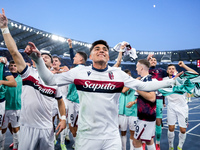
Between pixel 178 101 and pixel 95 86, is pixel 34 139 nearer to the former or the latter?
pixel 95 86

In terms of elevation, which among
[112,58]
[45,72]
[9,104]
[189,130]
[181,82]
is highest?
[112,58]

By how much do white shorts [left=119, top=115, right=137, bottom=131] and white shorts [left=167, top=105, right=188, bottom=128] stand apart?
1.29 m

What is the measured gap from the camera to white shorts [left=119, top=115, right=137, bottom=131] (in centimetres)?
481

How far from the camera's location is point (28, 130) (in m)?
2.67

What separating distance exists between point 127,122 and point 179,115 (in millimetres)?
1749

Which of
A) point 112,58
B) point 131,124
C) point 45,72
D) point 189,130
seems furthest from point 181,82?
point 112,58

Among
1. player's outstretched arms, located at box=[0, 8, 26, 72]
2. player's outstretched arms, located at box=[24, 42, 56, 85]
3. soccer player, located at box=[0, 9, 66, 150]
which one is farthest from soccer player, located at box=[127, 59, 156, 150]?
player's outstretched arms, located at box=[0, 8, 26, 72]

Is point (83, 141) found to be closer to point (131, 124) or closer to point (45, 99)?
point (45, 99)

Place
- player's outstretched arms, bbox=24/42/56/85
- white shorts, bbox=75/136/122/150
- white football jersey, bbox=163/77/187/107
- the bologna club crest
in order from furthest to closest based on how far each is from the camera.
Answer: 1. white football jersey, bbox=163/77/187/107
2. the bologna club crest
3. white shorts, bbox=75/136/122/150
4. player's outstretched arms, bbox=24/42/56/85

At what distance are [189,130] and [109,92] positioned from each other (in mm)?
6931

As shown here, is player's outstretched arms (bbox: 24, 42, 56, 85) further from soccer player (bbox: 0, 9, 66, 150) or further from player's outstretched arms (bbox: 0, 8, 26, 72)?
soccer player (bbox: 0, 9, 66, 150)

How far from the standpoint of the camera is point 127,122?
4934mm

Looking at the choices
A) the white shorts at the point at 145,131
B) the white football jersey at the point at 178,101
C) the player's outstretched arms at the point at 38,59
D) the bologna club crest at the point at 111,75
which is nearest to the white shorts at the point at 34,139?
the player's outstretched arms at the point at 38,59

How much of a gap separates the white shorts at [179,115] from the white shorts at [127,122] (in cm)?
129
